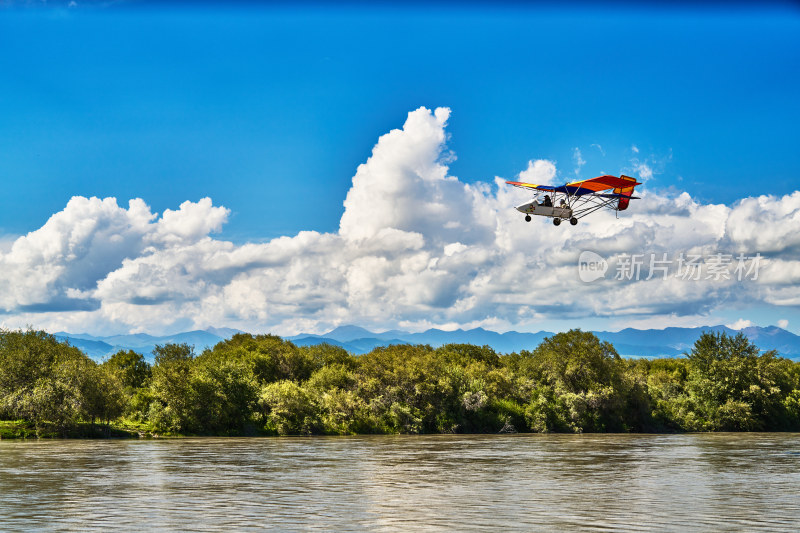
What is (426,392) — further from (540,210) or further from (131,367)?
(540,210)

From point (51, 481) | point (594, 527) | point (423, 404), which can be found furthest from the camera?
point (423, 404)

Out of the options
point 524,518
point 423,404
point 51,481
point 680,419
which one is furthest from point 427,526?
point 680,419

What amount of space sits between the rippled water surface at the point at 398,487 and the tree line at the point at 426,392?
53.7ft

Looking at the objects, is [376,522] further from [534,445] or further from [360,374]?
[360,374]

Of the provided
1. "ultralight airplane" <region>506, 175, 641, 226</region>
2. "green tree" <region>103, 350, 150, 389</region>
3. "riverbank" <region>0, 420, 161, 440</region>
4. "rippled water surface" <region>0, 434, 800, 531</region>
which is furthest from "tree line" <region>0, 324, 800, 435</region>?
"ultralight airplane" <region>506, 175, 641, 226</region>

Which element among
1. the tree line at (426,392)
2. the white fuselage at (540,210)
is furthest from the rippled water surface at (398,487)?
the white fuselage at (540,210)

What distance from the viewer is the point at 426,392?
332ft

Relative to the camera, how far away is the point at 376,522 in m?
31.3

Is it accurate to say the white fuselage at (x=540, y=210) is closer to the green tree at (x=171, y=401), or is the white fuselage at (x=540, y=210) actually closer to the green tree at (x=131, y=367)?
the green tree at (x=171, y=401)

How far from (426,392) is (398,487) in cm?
5773

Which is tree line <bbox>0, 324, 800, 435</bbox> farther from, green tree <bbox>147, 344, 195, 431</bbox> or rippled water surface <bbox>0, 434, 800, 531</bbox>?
rippled water surface <bbox>0, 434, 800, 531</bbox>

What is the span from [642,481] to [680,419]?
225ft

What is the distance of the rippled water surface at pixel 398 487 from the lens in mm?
31531

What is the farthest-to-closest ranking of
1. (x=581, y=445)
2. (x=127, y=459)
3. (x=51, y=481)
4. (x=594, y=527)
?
(x=581, y=445) < (x=127, y=459) < (x=51, y=481) < (x=594, y=527)
